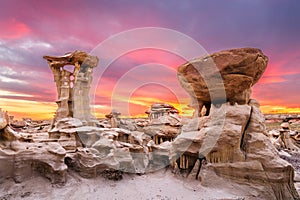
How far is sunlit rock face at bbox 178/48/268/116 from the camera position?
1055 cm

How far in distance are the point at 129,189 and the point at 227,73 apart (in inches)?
366

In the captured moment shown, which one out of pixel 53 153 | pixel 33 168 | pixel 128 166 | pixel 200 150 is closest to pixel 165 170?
pixel 128 166

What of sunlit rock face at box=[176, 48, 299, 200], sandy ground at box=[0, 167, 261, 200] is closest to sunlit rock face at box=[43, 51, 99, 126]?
sandy ground at box=[0, 167, 261, 200]

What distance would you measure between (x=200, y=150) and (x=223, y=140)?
4.87 ft

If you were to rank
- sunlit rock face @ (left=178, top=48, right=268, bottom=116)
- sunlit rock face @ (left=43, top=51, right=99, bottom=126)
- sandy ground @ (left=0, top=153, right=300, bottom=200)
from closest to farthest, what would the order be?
1. sandy ground @ (left=0, top=153, right=300, bottom=200)
2. sunlit rock face @ (left=178, top=48, right=268, bottom=116)
3. sunlit rock face @ (left=43, top=51, right=99, bottom=126)

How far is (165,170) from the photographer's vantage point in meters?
13.3

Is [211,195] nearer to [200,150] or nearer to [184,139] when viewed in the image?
[200,150]

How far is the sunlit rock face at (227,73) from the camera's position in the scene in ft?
34.6

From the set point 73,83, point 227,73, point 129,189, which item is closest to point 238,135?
point 227,73

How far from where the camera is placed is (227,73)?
1095cm

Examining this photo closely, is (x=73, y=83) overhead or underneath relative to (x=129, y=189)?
overhead

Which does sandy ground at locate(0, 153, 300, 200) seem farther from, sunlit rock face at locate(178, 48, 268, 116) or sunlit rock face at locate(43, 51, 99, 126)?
sunlit rock face at locate(43, 51, 99, 126)

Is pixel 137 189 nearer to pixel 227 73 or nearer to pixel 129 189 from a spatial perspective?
pixel 129 189

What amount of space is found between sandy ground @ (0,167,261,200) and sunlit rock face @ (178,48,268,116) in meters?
5.20
